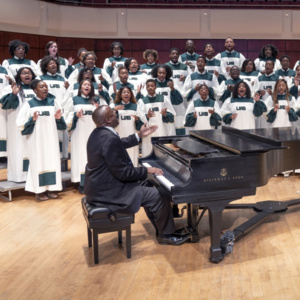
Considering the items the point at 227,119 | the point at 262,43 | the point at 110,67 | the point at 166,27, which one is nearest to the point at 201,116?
the point at 227,119

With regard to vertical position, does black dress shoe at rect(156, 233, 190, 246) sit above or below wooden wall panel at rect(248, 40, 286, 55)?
below

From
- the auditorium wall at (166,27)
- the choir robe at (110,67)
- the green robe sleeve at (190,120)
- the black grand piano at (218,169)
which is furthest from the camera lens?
the auditorium wall at (166,27)

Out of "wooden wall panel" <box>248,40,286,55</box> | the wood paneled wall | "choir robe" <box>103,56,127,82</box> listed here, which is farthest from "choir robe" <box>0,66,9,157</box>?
"wooden wall panel" <box>248,40,286,55</box>

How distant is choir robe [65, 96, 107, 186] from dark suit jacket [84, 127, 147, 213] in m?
2.16

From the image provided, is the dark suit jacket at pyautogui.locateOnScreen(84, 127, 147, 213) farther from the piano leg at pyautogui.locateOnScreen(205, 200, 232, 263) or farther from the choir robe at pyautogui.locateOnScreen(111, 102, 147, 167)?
the choir robe at pyautogui.locateOnScreen(111, 102, 147, 167)

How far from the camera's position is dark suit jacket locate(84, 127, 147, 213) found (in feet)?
12.1

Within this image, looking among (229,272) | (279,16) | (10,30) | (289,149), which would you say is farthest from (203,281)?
(279,16)

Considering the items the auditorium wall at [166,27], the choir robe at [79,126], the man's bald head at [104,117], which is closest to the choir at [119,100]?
the choir robe at [79,126]

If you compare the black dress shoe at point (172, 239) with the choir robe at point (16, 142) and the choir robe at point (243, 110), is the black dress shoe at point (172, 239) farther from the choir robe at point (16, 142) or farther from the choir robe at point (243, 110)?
the choir robe at point (243, 110)

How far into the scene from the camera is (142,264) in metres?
3.80

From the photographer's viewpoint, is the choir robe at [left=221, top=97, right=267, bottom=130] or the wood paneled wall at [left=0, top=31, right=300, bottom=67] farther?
the wood paneled wall at [left=0, top=31, right=300, bottom=67]

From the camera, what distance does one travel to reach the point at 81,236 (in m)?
4.48

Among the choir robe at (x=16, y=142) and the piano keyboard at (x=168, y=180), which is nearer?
the piano keyboard at (x=168, y=180)

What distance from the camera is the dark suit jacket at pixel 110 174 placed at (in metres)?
3.70
